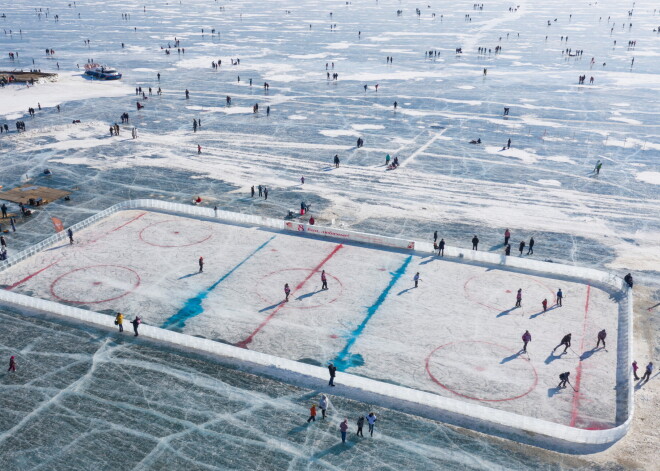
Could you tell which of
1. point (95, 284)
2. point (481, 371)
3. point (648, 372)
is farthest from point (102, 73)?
point (648, 372)

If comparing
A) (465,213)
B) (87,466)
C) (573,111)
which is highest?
(573,111)

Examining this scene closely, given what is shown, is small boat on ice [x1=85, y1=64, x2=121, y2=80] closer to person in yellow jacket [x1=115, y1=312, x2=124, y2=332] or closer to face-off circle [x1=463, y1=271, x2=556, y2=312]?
person in yellow jacket [x1=115, y1=312, x2=124, y2=332]

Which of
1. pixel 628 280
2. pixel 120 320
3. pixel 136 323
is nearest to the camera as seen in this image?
pixel 136 323

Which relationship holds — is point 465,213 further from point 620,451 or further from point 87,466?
point 87,466

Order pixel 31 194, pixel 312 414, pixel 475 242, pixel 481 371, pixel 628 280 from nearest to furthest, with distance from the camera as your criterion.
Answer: pixel 312 414
pixel 481 371
pixel 628 280
pixel 475 242
pixel 31 194

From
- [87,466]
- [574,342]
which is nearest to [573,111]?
[574,342]

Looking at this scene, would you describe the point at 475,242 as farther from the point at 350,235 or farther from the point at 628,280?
the point at 628,280
